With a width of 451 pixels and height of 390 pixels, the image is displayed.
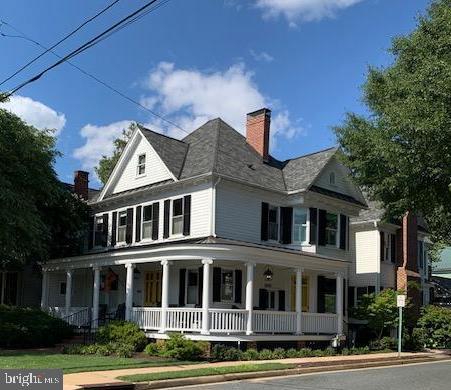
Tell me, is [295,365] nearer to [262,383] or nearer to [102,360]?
[262,383]

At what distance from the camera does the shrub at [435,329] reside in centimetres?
3120

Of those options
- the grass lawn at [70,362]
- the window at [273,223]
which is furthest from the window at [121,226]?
the grass lawn at [70,362]

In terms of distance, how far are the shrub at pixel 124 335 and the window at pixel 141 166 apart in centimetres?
834

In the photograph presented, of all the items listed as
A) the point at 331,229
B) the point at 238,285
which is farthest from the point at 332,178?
the point at 238,285

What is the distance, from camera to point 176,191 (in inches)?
1090

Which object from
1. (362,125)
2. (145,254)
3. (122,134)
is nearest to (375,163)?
(362,125)

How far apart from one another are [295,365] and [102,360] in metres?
6.08

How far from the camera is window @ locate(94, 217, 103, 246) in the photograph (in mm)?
32547

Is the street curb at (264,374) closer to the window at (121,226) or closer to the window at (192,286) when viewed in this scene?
the window at (192,286)

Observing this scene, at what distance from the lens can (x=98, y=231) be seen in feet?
108

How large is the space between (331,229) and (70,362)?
15.2 meters

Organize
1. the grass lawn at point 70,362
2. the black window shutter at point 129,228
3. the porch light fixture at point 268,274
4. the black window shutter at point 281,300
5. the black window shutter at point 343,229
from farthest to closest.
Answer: the black window shutter at point 343,229
the black window shutter at point 129,228
the black window shutter at point 281,300
the porch light fixture at point 268,274
the grass lawn at point 70,362

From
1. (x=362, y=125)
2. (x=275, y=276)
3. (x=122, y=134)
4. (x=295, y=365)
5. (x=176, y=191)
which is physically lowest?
(x=295, y=365)

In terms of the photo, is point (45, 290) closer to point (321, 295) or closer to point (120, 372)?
point (321, 295)
